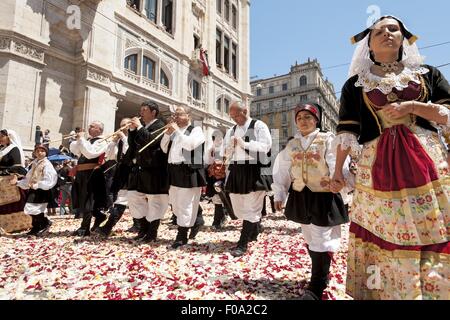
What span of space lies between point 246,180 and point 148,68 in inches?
689

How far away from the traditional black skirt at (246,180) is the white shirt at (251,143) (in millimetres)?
163

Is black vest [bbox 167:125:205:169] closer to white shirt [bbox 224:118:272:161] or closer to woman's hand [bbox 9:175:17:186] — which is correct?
white shirt [bbox 224:118:272:161]

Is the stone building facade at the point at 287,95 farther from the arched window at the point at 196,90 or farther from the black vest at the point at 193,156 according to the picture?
the black vest at the point at 193,156

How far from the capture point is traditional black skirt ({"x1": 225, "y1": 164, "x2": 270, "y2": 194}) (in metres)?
4.15

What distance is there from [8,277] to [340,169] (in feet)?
13.1

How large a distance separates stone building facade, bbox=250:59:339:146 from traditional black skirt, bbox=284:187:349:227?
53534mm

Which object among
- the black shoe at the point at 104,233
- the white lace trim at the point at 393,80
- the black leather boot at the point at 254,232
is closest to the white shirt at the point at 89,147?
the black shoe at the point at 104,233

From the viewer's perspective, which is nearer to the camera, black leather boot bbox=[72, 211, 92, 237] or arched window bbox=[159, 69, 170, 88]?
black leather boot bbox=[72, 211, 92, 237]

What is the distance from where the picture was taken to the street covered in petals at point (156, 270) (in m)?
2.64

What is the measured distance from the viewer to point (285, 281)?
2.97 m

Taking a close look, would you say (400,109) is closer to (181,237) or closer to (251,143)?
(251,143)

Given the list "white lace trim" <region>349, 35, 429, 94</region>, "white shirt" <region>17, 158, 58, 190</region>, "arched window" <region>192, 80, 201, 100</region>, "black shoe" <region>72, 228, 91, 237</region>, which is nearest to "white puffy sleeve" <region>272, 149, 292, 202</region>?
"white lace trim" <region>349, 35, 429, 94</region>

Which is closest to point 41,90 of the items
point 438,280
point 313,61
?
point 438,280
